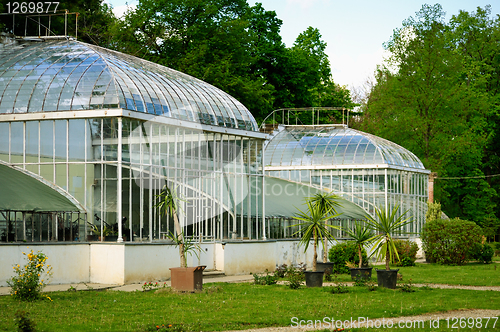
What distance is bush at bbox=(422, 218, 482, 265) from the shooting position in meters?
27.4

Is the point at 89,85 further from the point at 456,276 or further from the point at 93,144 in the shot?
the point at 456,276

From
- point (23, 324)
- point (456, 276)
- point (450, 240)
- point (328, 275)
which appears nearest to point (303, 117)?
point (450, 240)

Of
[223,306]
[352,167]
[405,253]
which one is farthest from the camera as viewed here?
[352,167]

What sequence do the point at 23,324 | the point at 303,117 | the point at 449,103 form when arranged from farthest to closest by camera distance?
the point at 303,117 → the point at 449,103 → the point at 23,324

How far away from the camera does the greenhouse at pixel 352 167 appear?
1303 inches

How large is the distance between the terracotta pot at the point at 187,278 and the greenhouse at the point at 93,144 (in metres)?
3.46

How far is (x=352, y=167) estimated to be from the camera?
1313 inches

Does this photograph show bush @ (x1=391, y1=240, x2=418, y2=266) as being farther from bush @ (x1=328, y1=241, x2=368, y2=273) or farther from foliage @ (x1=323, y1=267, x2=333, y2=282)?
foliage @ (x1=323, y1=267, x2=333, y2=282)

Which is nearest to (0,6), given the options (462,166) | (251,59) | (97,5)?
(97,5)

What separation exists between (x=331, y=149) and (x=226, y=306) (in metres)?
21.9

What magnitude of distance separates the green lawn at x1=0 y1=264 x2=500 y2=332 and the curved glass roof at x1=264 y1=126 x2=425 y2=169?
55.3 feet

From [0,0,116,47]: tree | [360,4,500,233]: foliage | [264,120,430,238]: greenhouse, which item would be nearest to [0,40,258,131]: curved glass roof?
[0,0,116,47]: tree

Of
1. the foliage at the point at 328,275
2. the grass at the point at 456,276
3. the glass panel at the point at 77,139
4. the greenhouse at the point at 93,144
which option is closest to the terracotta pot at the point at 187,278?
the greenhouse at the point at 93,144

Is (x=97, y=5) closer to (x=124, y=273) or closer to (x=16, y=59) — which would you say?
(x=16, y=59)
